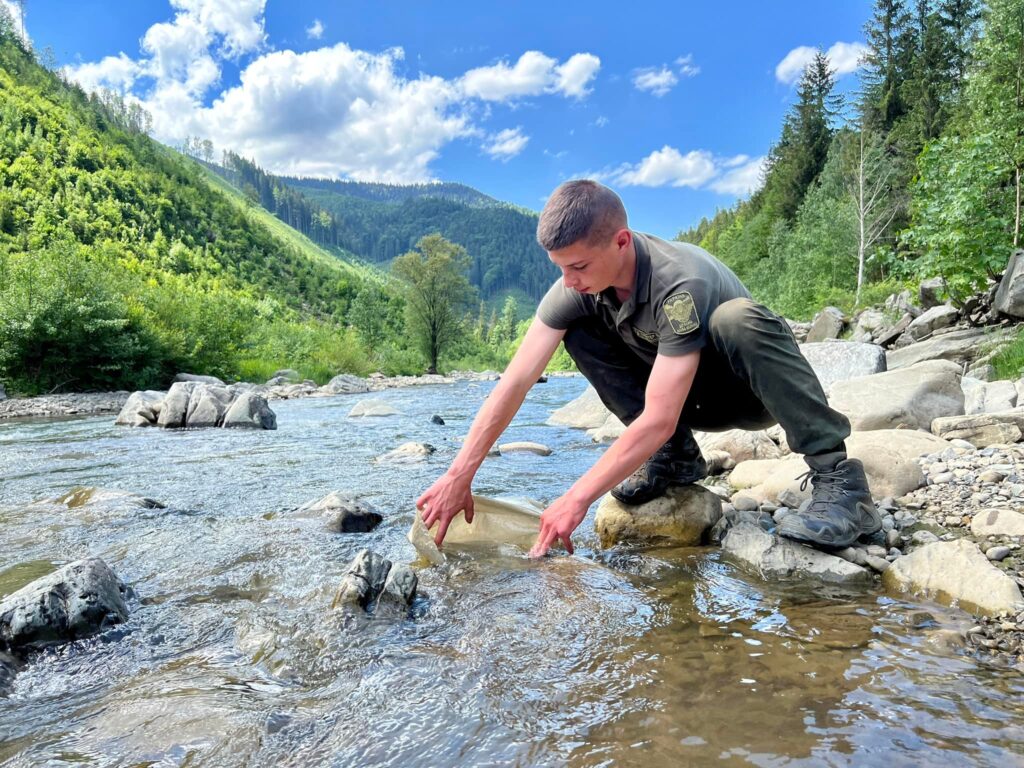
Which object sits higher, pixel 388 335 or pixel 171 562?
pixel 388 335

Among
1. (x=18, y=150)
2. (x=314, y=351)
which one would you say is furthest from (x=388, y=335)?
(x=18, y=150)

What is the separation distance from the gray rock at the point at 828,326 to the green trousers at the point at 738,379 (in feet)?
73.7

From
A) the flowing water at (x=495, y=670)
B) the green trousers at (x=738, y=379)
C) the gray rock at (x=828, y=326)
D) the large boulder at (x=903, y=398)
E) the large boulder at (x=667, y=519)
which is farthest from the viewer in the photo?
the gray rock at (x=828, y=326)

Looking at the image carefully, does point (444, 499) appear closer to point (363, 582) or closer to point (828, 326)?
point (363, 582)

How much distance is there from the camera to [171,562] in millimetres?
3559

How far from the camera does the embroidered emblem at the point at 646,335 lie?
3025 mm

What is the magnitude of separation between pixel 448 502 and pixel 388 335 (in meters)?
57.4

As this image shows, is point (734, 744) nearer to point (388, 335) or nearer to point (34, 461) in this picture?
point (34, 461)

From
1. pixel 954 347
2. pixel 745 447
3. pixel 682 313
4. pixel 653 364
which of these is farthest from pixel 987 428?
pixel 954 347

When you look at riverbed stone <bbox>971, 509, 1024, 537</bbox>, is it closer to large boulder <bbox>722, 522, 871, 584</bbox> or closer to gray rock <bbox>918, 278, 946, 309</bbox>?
large boulder <bbox>722, 522, 871, 584</bbox>

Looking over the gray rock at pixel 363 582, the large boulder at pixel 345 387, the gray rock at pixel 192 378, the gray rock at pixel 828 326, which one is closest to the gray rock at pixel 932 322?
the gray rock at pixel 828 326

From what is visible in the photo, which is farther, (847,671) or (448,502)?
(448,502)

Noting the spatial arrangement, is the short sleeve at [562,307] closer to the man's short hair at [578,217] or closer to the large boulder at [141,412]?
the man's short hair at [578,217]

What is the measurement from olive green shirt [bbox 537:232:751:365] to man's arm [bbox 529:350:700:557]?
0.37 feet
